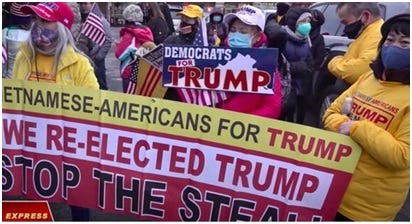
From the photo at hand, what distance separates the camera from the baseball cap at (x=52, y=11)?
3.07m

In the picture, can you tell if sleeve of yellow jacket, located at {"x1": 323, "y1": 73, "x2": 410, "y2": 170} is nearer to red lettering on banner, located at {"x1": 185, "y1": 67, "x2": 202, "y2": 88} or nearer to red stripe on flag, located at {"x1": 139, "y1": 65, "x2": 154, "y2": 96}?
red lettering on banner, located at {"x1": 185, "y1": 67, "x2": 202, "y2": 88}

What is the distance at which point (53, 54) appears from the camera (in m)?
3.14

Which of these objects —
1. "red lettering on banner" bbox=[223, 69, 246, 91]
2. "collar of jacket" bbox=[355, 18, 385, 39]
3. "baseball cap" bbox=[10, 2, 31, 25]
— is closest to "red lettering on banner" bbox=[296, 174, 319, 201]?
"red lettering on banner" bbox=[223, 69, 246, 91]

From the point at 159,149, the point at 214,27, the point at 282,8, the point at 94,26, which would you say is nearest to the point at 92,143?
the point at 159,149

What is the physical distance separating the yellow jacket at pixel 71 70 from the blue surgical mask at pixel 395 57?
1.64 m

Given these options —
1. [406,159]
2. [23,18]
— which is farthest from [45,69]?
[406,159]

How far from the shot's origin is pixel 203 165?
2.64m

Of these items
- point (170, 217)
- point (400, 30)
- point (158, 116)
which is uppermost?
point (400, 30)

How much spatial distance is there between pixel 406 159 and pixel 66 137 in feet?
5.61

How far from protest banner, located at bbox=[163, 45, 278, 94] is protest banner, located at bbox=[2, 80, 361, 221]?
0.42 m

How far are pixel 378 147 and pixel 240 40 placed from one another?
1275 mm

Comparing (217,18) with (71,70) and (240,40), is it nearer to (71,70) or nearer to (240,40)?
(240,40)

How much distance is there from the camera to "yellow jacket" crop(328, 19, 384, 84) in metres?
4.07

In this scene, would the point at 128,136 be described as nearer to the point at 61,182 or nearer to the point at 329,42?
the point at 61,182
